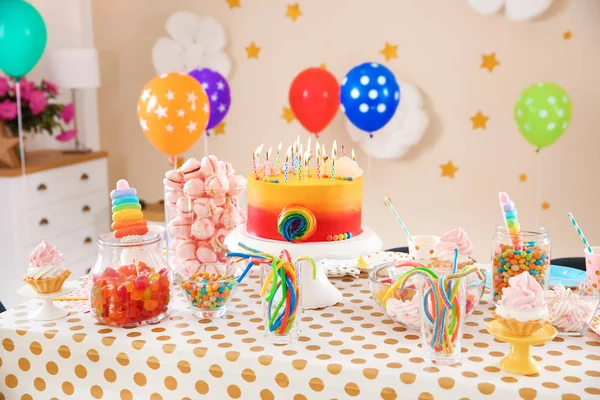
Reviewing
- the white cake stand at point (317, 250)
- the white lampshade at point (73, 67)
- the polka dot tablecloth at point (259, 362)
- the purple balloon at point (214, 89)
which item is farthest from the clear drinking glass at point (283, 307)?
the white lampshade at point (73, 67)

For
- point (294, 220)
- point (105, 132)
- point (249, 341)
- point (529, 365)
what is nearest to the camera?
point (529, 365)

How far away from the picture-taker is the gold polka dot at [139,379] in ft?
4.60

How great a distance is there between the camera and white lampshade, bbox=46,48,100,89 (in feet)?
12.6

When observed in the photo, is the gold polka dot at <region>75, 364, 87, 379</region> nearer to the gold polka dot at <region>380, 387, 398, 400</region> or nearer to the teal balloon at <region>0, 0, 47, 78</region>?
the gold polka dot at <region>380, 387, 398, 400</region>

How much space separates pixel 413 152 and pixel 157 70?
1.55 m

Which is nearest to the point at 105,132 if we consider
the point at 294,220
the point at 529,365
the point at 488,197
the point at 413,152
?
the point at 413,152

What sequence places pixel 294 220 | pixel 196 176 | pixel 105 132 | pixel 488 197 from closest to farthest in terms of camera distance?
pixel 294 220 → pixel 196 176 → pixel 488 197 → pixel 105 132

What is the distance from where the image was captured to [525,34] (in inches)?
143

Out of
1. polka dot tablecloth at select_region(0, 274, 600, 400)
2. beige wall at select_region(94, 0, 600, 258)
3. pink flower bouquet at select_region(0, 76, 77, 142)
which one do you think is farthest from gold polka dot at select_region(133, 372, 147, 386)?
beige wall at select_region(94, 0, 600, 258)

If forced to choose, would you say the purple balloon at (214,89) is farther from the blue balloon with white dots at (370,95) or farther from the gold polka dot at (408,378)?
the gold polka dot at (408,378)

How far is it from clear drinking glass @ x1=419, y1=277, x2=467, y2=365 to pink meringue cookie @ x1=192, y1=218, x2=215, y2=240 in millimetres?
592

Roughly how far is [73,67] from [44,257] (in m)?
2.50

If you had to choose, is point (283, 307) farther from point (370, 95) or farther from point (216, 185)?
point (370, 95)

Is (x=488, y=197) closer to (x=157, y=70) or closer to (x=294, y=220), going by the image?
(x=157, y=70)
